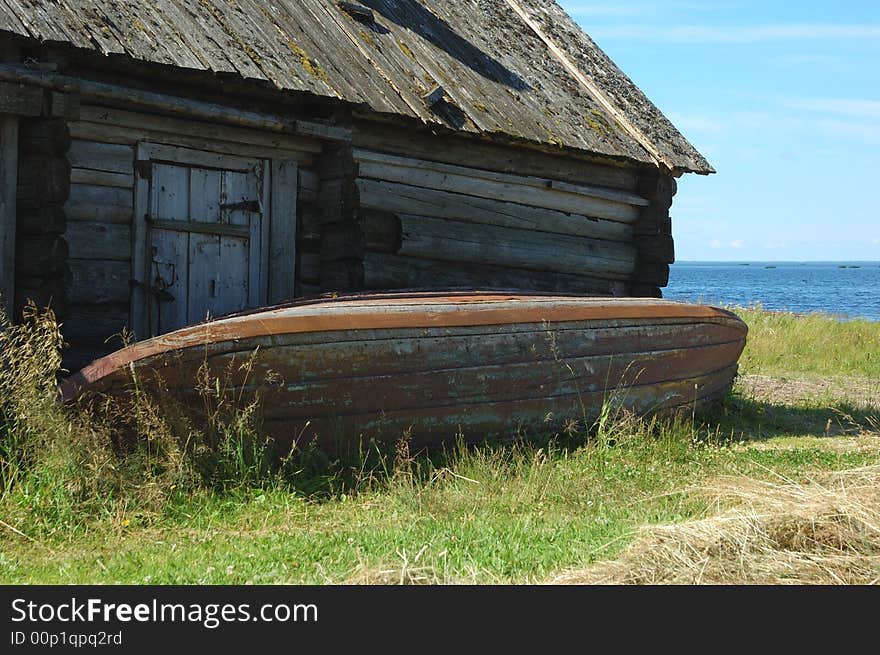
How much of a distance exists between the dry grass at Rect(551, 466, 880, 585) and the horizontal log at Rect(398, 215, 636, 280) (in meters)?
5.01

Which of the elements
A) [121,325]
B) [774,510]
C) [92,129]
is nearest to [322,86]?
[92,129]

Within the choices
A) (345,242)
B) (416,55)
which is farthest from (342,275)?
(416,55)

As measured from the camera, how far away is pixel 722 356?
8.32 m

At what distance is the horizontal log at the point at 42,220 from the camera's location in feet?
21.2

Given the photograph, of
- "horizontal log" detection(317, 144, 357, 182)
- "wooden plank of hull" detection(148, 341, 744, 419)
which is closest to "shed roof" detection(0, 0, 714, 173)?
"horizontal log" detection(317, 144, 357, 182)

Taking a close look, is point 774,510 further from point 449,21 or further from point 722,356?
point 449,21

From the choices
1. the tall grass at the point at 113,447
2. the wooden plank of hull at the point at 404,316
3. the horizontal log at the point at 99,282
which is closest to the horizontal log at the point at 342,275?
the wooden plank of hull at the point at 404,316

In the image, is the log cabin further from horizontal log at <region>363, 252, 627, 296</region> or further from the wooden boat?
the wooden boat

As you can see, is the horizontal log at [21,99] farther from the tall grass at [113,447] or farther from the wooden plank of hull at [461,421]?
the wooden plank of hull at [461,421]

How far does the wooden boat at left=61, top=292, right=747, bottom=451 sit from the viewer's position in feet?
17.8

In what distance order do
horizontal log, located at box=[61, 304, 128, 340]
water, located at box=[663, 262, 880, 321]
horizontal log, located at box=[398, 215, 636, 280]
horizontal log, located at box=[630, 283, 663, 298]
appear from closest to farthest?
horizontal log, located at box=[61, 304, 128, 340], horizontal log, located at box=[398, 215, 636, 280], horizontal log, located at box=[630, 283, 663, 298], water, located at box=[663, 262, 880, 321]

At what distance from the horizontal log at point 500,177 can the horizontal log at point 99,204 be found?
2073mm

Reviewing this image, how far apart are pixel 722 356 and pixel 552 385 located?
227cm
